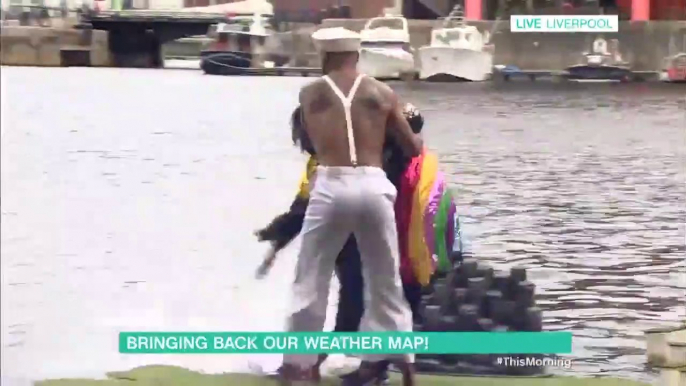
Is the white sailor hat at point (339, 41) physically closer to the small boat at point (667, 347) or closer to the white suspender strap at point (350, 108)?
the white suspender strap at point (350, 108)

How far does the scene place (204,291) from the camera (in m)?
2.52

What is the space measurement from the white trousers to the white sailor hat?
20 centimetres

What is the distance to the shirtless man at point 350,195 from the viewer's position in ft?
7.93

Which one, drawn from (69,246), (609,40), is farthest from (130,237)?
(609,40)

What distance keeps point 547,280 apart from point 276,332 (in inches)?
18.3

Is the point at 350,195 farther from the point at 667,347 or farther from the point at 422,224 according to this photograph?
the point at 667,347

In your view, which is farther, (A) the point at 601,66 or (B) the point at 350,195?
(A) the point at 601,66

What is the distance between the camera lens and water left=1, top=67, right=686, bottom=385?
2502mm

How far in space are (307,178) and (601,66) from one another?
538 millimetres

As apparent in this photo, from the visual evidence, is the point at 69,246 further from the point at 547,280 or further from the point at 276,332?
the point at 547,280

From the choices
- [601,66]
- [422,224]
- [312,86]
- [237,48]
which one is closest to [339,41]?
[312,86]

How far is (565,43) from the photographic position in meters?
2.53

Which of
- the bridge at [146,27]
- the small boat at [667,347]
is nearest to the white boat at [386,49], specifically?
the bridge at [146,27]

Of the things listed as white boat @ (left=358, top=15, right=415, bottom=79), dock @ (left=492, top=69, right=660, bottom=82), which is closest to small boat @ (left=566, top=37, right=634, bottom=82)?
dock @ (left=492, top=69, right=660, bottom=82)
